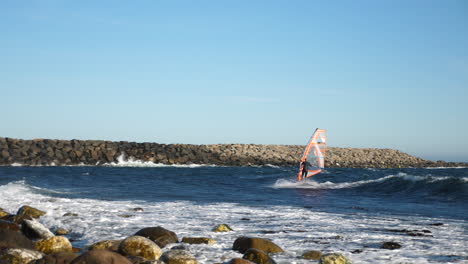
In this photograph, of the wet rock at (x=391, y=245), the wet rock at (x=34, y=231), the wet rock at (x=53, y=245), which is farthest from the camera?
the wet rock at (x=34, y=231)

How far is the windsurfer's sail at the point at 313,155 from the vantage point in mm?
27866

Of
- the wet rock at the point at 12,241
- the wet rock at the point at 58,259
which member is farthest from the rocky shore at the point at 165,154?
the wet rock at the point at 58,259

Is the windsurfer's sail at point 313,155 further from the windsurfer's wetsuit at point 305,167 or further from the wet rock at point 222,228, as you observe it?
the wet rock at point 222,228

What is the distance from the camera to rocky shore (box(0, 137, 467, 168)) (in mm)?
45969

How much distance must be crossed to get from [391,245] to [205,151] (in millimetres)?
49168

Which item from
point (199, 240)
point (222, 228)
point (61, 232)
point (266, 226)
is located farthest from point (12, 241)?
point (266, 226)

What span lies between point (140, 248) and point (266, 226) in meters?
4.37

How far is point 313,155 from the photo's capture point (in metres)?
28.9

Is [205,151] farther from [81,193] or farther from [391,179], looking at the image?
[81,193]

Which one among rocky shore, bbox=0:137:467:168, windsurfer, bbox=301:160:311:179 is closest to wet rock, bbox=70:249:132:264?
windsurfer, bbox=301:160:311:179

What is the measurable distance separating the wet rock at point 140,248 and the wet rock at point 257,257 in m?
1.50

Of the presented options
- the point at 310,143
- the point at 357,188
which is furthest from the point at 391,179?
the point at 310,143

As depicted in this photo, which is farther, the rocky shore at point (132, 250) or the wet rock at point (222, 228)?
the wet rock at point (222, 228)

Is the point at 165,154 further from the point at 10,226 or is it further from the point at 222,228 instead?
the point at 10,226
